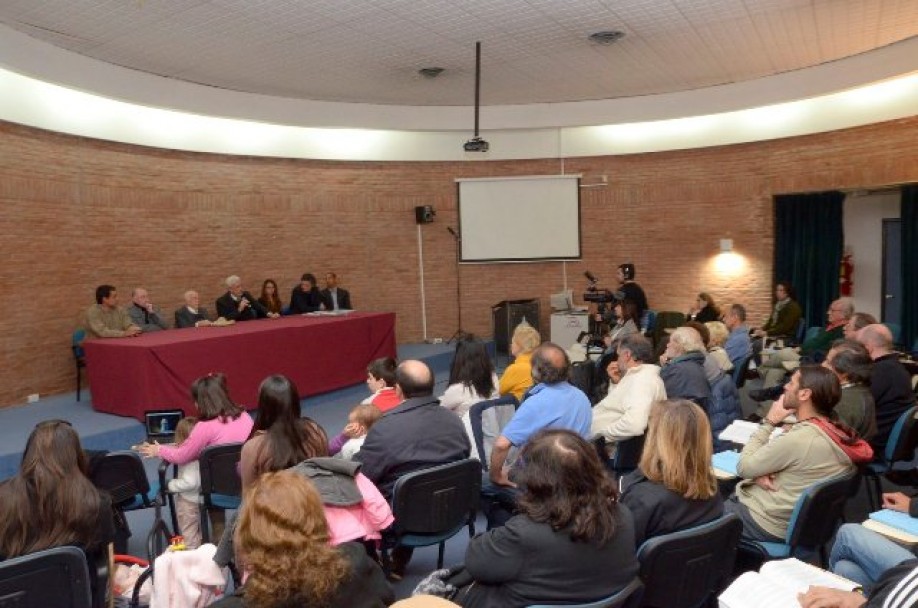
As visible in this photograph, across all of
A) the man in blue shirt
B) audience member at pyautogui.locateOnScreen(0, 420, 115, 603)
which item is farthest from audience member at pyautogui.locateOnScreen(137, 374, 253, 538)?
the man in blue shirt

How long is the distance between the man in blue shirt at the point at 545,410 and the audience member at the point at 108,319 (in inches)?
206

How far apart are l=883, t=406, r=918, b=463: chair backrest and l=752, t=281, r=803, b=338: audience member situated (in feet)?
15.4

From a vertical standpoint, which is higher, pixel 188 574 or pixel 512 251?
pixel 512 251

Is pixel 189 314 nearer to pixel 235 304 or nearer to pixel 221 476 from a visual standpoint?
pixel 235 304

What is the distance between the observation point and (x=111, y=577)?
282 centimetres

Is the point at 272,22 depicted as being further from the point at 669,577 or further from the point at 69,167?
the point at 669,577

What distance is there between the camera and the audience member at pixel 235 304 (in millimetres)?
9188

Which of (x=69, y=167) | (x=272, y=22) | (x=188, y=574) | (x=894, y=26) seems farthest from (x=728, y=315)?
(x=69, y=167)

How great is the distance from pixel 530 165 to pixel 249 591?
36.1ft

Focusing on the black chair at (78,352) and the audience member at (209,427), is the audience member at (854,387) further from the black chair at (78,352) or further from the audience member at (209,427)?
the black chair at (78,352)

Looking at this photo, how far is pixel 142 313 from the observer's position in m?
8.38

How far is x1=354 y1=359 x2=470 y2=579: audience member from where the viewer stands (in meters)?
3.36

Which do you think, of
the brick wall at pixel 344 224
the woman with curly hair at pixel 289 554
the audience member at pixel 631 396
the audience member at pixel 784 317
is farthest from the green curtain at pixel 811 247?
the woman with curly hair at pixel 289 554

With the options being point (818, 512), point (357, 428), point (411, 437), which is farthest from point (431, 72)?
point (818, 512)
